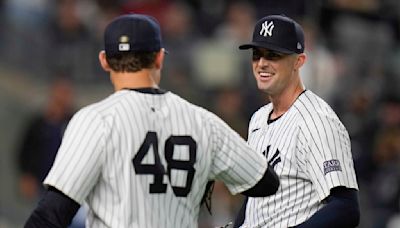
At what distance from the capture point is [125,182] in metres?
4.86

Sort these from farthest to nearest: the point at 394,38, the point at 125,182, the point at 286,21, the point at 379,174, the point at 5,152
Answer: the point at 394,38
the point at 5,152
the point at 379,174
the point at 286,21
the point at 125,182

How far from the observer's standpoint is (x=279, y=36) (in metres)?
6.01

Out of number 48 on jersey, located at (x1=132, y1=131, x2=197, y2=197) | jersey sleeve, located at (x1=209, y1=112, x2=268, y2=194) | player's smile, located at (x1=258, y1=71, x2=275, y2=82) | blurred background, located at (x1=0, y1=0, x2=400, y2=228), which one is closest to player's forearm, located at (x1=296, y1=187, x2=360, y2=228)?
jersey sleeve, located at (x1=209, y1=112, x2=268, y2=194)

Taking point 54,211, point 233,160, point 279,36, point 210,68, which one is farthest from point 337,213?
point 210,68

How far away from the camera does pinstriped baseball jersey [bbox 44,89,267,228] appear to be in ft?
15.8

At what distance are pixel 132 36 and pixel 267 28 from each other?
1.20 metres

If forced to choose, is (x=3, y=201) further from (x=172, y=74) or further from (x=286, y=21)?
(x=286, y=21)

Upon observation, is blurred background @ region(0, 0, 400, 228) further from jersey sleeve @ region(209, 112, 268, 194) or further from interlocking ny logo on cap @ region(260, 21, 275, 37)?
jersey sleeve @ region(209, 112, 268, 194)

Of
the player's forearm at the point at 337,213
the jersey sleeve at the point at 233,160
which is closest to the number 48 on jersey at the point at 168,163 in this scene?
the jersey sleeve at the point at 233,160

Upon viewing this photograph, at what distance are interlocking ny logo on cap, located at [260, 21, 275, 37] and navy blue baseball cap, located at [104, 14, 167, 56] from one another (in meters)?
1.01

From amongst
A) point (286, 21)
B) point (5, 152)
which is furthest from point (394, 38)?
point (286, 21)

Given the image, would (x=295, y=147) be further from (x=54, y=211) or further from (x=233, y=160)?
(x=54, y=211)

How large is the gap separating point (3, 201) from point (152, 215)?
753cm

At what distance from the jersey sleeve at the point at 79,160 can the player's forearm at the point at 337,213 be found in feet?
4.13
